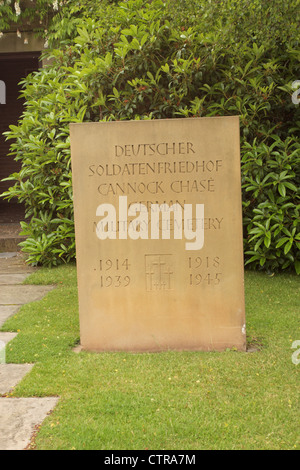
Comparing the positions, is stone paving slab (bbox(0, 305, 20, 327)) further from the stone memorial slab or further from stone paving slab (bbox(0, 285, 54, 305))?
the stone memorial slab

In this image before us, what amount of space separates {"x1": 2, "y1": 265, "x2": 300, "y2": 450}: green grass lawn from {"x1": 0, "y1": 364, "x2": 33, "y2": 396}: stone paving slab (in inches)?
2.7

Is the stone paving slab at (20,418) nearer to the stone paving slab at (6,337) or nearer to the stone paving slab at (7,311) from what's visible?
the stone paving slab at (6,337)

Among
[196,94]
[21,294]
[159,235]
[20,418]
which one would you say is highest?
[196,94]

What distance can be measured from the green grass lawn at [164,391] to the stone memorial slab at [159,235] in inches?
8.6

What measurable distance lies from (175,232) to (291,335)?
122 centimetres

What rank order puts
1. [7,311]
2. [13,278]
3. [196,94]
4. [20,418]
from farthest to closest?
1. [196,94]
2. [13,278]
3. [7,311]
4. [20,418]

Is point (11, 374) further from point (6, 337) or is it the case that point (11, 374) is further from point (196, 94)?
point (196, 94)

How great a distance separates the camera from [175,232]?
3717mm

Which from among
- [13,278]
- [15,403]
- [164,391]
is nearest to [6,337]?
[15,403]

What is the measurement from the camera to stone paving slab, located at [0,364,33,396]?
10.6ft

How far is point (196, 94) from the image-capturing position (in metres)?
6.38

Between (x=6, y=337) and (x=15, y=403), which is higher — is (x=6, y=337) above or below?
above

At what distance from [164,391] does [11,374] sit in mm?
1040
